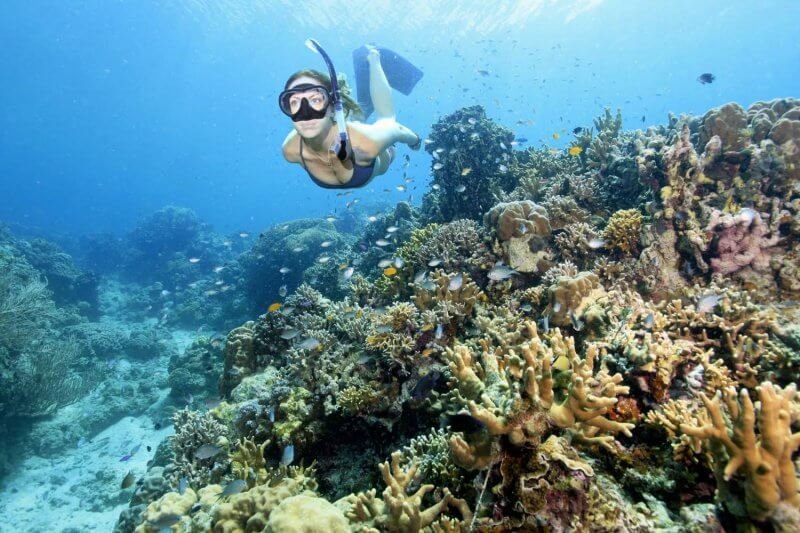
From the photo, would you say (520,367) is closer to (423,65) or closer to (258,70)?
(423,65)


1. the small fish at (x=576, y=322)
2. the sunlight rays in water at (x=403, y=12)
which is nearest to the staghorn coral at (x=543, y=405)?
the small fish at (x=576, y=322)

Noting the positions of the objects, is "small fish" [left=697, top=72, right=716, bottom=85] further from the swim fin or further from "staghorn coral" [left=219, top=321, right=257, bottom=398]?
"staghorn coral" [left=219, top=321, right=257, bottom=398]

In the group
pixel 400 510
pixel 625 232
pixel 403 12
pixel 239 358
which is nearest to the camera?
pixel 400 510

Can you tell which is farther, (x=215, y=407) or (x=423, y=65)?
(x=423, y=65)

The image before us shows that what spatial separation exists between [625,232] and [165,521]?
24.5 ft

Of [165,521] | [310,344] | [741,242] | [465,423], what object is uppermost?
[741,242]

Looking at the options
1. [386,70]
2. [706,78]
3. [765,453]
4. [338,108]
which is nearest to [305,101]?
[338,108]

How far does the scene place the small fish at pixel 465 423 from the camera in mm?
2943

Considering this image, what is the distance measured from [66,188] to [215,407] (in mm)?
198469

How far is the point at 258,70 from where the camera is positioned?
8675cm

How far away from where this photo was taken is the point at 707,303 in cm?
421

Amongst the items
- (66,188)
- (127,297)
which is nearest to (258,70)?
(127,297)

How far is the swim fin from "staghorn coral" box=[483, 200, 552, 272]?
1078 cm

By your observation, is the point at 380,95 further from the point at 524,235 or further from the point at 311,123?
the point at 524,235
